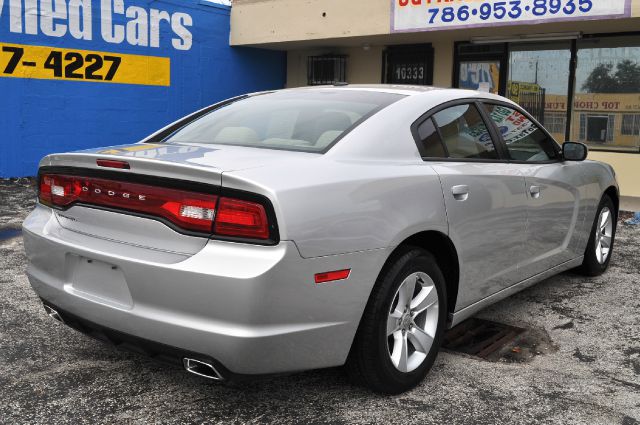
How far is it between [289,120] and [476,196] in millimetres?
1073

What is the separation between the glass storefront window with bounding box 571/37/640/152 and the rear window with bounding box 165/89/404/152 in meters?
7.67

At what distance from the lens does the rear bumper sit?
237cm

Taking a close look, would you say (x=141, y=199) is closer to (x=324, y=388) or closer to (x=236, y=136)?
(x=236, y=136)

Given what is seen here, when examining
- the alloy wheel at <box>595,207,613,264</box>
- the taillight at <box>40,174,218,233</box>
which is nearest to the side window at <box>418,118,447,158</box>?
the taillight at <box>40,174,218,233</box>

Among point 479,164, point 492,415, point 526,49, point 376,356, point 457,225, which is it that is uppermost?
point 526,49

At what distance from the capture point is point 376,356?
2.82 m

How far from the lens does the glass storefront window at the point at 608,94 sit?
979cm

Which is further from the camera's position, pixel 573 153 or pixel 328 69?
pixel 328 69

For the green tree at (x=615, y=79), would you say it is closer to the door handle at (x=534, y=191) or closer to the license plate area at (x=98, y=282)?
the door handle at (x=534, y=191)

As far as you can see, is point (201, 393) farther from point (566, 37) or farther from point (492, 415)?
point (566, 37)

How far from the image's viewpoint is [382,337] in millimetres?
2824

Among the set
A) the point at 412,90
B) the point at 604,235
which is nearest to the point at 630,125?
the point at 604,235

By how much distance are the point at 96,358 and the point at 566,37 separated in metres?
9.28

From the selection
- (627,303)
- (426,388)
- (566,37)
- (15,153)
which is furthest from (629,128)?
(15,153)
